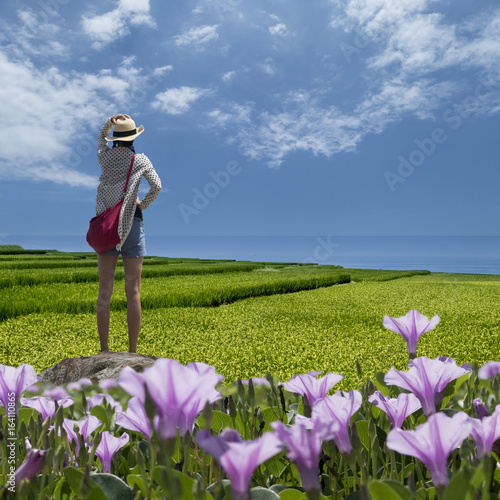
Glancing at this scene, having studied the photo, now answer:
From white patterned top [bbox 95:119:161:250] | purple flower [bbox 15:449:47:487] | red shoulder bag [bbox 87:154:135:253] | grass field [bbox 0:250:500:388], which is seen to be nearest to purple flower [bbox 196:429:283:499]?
purple flower [bbox 15:449:47:487]

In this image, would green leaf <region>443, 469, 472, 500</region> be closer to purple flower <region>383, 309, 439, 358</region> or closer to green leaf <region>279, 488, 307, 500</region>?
green leaf <region>279, 488, 307, 500</region>

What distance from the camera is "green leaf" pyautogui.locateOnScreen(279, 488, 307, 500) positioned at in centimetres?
80

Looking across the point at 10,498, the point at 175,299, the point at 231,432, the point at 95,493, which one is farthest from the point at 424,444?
the point at 175,299

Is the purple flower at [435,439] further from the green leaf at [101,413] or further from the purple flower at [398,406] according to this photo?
the green leaf at [101,413]

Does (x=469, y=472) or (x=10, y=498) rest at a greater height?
(x=469, y=472)

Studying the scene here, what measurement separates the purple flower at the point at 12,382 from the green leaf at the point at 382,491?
0.91 meters

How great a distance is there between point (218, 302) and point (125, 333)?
299cm

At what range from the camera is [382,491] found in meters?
0.64

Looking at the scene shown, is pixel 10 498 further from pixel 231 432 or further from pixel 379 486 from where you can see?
pixel 379 486

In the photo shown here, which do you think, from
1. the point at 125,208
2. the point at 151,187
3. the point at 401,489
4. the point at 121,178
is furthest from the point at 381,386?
the point at 121,178

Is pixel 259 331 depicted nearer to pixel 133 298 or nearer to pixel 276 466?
pixel 133 298

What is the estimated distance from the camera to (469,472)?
0.63 metres

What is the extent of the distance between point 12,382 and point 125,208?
305cm

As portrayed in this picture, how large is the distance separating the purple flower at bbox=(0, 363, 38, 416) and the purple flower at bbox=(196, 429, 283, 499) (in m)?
0.80
